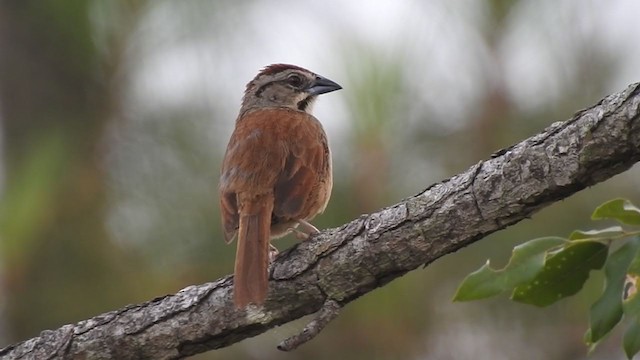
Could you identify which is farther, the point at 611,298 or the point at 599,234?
the point at 599,234

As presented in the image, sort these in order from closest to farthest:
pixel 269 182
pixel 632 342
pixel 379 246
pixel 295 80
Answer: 1. pixel 632 342
2. pixel 379 246
3. pixel 269 182
4. pixel 295 80

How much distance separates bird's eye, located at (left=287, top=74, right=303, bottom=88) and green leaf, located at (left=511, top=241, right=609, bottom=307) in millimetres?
3995

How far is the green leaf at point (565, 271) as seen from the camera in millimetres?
2885

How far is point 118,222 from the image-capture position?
5473 mm

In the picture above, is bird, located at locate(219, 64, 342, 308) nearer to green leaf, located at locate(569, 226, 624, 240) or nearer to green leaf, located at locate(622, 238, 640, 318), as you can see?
green leaf, located at locate(569, 226, 624, 240)

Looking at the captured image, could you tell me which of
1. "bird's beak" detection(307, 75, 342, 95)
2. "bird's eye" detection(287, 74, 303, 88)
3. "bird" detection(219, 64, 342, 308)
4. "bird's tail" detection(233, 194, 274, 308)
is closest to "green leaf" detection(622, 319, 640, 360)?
"bird's tail" detection(233, 194, 274, 308)

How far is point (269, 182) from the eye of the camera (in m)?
5.04

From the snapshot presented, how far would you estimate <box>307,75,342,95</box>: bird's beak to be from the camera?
6.18m

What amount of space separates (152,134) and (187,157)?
0.88 ft

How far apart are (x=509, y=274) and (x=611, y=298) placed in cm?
26

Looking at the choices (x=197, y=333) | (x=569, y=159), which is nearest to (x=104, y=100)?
(x=197, y=333)

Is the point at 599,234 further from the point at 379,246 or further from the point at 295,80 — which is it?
the point at 295,80

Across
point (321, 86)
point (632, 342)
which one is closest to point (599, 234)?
point (632, 342)

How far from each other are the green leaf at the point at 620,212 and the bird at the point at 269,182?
1.57 meters
